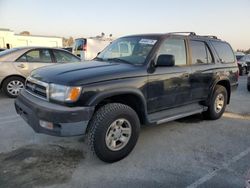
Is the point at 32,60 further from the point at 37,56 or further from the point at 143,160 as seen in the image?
the point at 143,160

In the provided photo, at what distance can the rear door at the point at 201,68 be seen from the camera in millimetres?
5020

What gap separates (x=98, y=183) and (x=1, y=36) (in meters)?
48.1

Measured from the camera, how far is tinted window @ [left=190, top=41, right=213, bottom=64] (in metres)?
5.09

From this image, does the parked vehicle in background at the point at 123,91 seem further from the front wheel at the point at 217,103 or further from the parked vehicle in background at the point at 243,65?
the parked vehicle in background at the point at 243,65

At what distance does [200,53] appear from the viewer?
5266 millimetres

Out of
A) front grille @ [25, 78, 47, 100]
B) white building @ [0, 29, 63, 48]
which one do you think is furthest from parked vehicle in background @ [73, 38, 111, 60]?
white building @ [0, 29, 63, 48]

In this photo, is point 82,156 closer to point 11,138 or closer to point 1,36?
point 11,138

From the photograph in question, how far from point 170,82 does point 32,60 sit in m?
5.00

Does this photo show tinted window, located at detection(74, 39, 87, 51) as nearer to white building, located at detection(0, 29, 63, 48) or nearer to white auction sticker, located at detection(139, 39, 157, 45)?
white auction sticker, located at detection(139, 39, 157, 45)

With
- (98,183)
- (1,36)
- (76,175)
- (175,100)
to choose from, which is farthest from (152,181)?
(1,36)

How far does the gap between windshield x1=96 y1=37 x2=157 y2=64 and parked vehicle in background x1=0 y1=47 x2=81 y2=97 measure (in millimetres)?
3522

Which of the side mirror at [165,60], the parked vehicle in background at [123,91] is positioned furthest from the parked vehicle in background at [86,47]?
the side mirror at [165,60]

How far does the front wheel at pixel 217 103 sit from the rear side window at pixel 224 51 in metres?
0.67

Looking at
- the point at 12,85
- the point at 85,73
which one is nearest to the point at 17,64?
the point at 12,85
